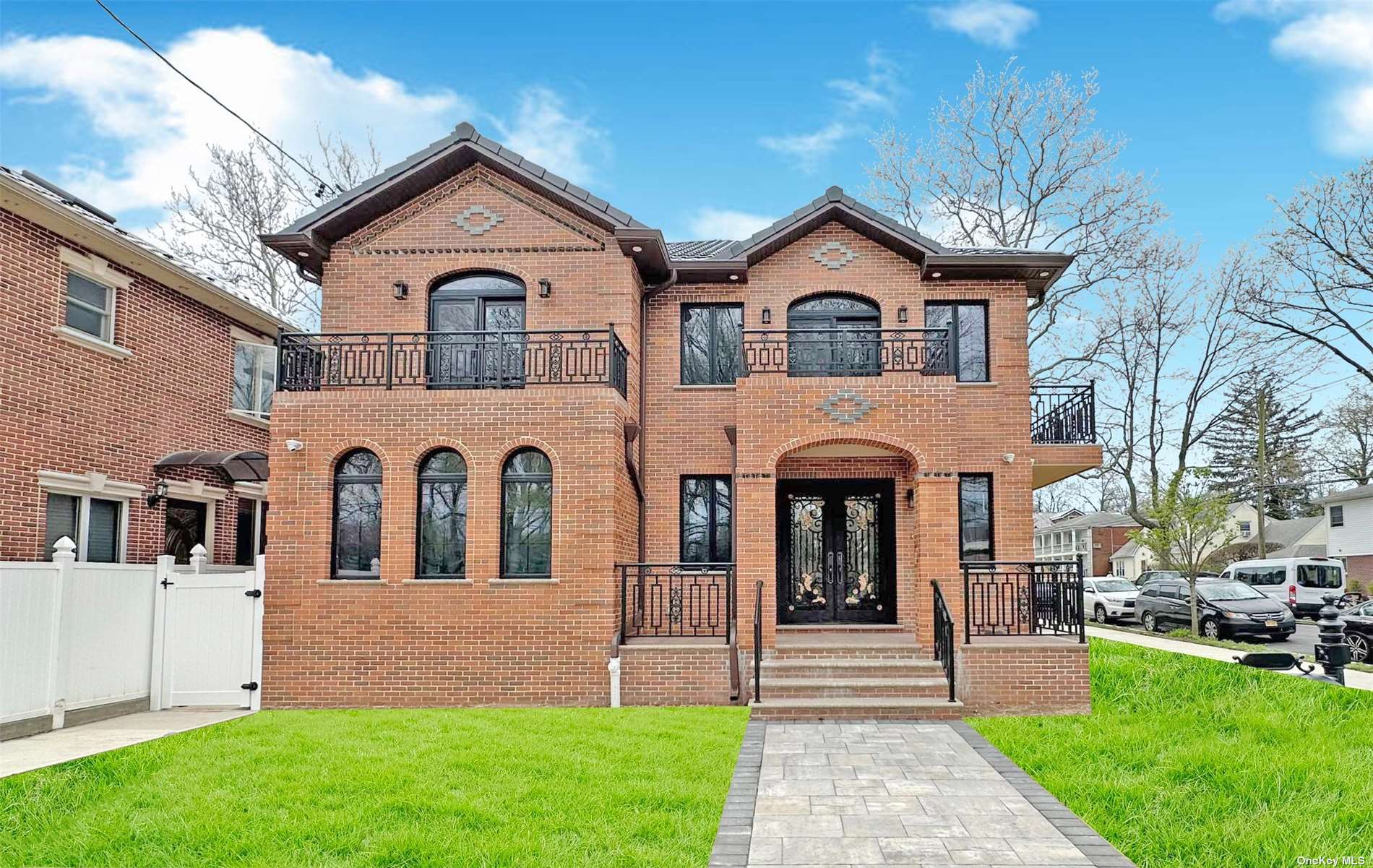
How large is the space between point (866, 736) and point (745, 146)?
49.9ft

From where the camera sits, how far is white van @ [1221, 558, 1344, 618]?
2792 cm

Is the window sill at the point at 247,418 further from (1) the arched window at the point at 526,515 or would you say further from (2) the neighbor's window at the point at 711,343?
(2) the neighbor's window at the point at 711,343

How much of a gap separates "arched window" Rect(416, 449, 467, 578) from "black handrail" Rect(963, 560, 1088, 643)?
600cm

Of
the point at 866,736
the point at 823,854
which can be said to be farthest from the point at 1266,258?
the point at 823,854

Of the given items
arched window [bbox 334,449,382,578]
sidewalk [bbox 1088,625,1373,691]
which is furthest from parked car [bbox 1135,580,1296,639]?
arched window [bbox 334,449,382,578]

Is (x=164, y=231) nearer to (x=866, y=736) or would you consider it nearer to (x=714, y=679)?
(x=714, y=679)

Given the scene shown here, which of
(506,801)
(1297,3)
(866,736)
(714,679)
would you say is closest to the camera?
(506,801)

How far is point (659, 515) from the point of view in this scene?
42.2ft

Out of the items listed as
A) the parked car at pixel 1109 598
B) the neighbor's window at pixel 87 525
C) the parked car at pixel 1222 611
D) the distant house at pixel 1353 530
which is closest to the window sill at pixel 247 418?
the neighbor's window at pixel 87 525

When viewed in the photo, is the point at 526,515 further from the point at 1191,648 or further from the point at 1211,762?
the point at 1191,648

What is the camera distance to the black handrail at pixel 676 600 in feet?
37.0

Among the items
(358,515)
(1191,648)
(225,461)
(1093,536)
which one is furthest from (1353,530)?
(225,461)

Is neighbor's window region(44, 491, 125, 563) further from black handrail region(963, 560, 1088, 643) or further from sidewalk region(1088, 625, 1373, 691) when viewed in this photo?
sidewalk region(1088, 625, 1373, 691)

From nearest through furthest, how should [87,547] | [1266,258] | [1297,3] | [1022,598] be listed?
[87,547] < [1022,598] < [1297,3] < [1266,258]
